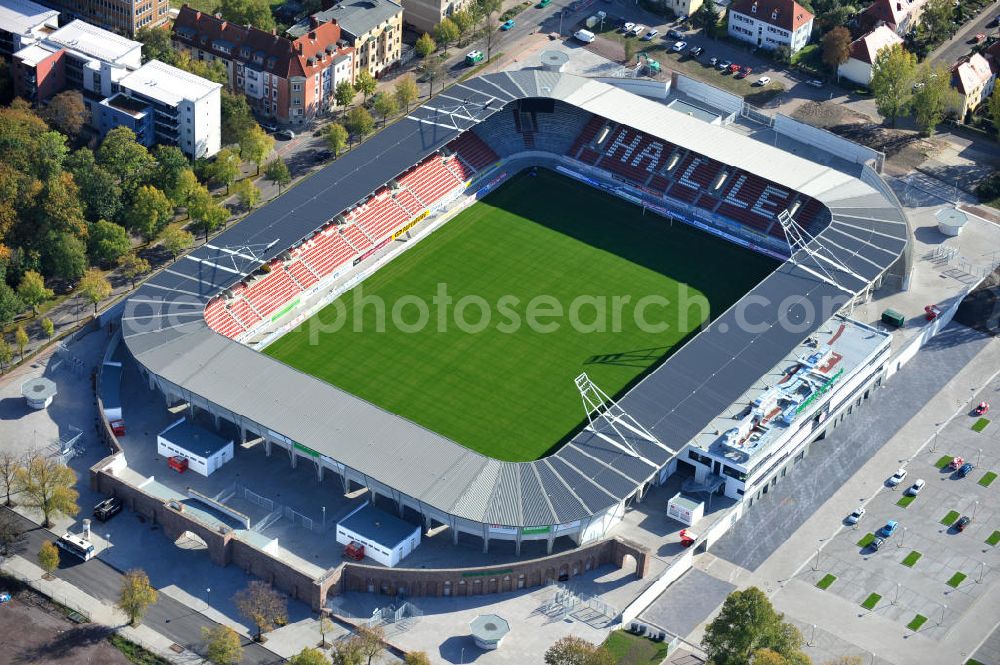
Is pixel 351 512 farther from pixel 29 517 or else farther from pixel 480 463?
pixel 29 517

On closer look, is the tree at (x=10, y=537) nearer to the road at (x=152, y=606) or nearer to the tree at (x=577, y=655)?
the road at (x=152, y=606)

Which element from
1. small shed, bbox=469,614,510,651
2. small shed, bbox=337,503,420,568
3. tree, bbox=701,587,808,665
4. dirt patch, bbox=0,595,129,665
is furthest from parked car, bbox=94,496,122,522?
tree, bbox=701,587,808,665

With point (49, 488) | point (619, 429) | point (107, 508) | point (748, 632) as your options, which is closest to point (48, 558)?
point (49, 488)

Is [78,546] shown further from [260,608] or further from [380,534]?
[380,534]

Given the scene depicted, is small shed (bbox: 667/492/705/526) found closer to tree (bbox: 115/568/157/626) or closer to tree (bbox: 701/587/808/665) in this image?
tree (bbox: 701/587/808/665)

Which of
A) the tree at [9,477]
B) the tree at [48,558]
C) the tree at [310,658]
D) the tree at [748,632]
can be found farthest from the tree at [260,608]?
the tree at [748,632]

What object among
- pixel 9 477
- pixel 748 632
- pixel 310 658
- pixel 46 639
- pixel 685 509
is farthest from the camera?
pixel 685 509
